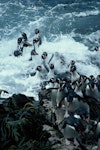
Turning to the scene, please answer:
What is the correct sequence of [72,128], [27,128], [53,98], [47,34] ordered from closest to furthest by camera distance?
[27,128] < [72,128] < [53,98] < [47,34]

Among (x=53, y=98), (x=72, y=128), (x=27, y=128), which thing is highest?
(x=53, y=98)

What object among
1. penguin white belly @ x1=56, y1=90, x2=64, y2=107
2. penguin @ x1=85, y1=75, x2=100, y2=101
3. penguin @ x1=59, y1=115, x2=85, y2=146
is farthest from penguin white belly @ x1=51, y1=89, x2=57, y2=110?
penguin @ x1=59, y1=115, x2=85, y2=146

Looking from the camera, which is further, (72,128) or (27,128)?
(72,128)

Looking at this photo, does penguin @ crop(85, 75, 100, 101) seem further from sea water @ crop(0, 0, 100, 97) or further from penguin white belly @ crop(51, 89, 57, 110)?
→ sea water @ crop(0, 0, 100, 97)

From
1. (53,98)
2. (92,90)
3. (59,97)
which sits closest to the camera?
(59,97)

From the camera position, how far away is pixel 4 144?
12.9 m

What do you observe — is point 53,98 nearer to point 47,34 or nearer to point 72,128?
point 72,128

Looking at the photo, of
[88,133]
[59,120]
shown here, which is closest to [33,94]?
[59,120]

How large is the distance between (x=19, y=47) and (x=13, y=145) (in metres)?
13.4

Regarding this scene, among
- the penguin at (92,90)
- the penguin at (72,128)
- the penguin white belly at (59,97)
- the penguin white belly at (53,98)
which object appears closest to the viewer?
the penguin at (72,128)

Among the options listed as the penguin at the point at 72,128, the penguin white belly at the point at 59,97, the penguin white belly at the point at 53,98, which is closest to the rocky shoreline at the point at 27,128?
the penguin at the point at 72,128

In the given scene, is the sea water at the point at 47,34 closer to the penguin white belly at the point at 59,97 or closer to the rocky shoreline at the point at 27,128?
the penguin white belly at the point at 59,97

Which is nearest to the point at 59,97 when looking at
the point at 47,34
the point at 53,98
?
the point at 53,98

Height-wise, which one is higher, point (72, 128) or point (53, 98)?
point (53, 98)
